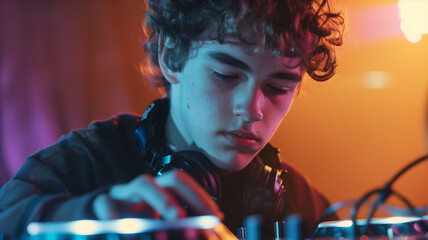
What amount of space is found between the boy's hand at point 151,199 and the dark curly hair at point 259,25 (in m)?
0.50

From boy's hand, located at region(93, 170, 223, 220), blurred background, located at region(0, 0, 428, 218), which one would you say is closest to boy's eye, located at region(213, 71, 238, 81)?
boy's hand, located at region(93, 170, 223, 220)

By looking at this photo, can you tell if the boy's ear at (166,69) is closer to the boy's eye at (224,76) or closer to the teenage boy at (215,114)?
the teenage boy at (215,114)

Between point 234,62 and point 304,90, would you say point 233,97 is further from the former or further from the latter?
point 304,90

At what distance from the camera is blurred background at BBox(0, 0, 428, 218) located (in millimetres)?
1977

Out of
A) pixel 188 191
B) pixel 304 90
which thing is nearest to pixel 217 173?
pixel 188 191

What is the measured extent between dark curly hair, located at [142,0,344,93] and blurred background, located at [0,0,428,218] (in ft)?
2.78

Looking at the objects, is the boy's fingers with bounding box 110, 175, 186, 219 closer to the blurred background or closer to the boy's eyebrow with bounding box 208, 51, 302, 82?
the boy's eyebrow with bounding box 208, 51, 302, 82

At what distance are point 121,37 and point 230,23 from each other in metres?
1.33

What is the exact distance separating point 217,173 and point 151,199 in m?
0.47

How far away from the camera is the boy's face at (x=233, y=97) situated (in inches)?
37.9

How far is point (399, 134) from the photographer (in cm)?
262

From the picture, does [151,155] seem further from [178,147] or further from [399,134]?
[399,134]

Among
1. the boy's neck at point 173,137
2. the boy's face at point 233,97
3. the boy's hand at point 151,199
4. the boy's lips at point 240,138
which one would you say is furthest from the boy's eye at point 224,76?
the boy's hand at point 151,199

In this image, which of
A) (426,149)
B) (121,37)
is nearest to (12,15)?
(121,37)
